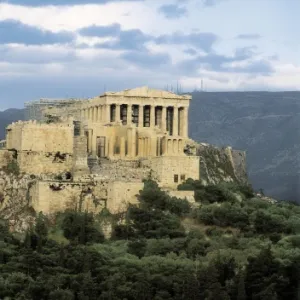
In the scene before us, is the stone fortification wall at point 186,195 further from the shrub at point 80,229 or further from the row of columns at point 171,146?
the row of columns at point 171,146

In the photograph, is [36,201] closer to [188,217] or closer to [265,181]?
[188,217]

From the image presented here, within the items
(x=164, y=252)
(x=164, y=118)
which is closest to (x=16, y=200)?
(x=164, y=252)

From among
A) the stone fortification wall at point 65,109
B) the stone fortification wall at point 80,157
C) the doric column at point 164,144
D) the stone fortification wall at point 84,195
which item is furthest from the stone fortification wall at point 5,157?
the stone fortification wall at point 65,109

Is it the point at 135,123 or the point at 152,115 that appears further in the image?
the point at 152,115

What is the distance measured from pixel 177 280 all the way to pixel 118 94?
3004 cm

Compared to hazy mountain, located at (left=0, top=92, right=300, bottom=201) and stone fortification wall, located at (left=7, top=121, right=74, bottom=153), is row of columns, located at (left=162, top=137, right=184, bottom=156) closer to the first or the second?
stone fortification wall, located at (left=7, top=121, right=74, bottom=153)

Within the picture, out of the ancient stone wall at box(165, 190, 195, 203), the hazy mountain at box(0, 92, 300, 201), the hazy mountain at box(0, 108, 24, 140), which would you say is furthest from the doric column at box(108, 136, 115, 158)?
the hazy mountain at box(0, 108, 24, 140)

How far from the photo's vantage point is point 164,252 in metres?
84.8

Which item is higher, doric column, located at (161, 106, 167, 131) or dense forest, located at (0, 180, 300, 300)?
doric column, located at (161, 106, 167, 131)

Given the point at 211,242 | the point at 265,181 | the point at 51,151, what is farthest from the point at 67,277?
the point at 265,181

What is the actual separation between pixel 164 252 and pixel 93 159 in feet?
44.5

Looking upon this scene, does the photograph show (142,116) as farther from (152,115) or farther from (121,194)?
(121,194)

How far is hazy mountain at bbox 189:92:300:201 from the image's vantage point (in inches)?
5133

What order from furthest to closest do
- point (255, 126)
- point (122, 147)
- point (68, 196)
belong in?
point (255, 126) < point (122, 147) < point (68, 196)
